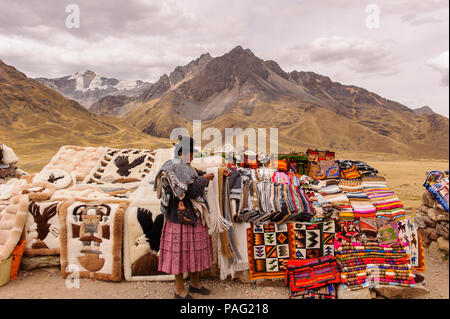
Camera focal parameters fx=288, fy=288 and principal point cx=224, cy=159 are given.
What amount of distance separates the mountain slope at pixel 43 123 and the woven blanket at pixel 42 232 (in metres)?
17.2

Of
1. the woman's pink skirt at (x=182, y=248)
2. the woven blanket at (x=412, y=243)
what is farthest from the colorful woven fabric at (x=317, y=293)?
the woman's pink skirt at (x=182, y=248)

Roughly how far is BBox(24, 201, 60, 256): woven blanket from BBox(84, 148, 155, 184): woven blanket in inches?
49.1

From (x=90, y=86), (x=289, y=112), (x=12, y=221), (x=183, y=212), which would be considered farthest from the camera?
(x=90, y=86)

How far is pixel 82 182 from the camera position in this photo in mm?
4730

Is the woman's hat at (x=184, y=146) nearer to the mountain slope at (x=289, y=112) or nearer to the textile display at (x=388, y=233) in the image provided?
the textile display at (x=388, y=233)

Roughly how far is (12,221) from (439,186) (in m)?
5.06

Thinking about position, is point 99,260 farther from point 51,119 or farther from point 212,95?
point 212,95

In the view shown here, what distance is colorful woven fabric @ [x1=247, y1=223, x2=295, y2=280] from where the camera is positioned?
125 inches

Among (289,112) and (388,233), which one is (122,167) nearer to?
(388,233)

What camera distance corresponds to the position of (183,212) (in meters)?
2.60

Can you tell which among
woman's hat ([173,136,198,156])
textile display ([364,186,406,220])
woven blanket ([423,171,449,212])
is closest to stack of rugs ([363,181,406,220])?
textile display ([364,186,406,220])

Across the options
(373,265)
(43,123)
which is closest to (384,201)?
(373,265)

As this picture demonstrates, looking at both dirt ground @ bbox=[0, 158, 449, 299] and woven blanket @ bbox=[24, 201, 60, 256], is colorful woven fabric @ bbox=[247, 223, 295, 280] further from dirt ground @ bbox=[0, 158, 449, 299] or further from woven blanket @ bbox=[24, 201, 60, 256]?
woven blanket @ bbox=[24, 201, 60, 256]

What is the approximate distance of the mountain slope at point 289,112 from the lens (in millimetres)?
37500
